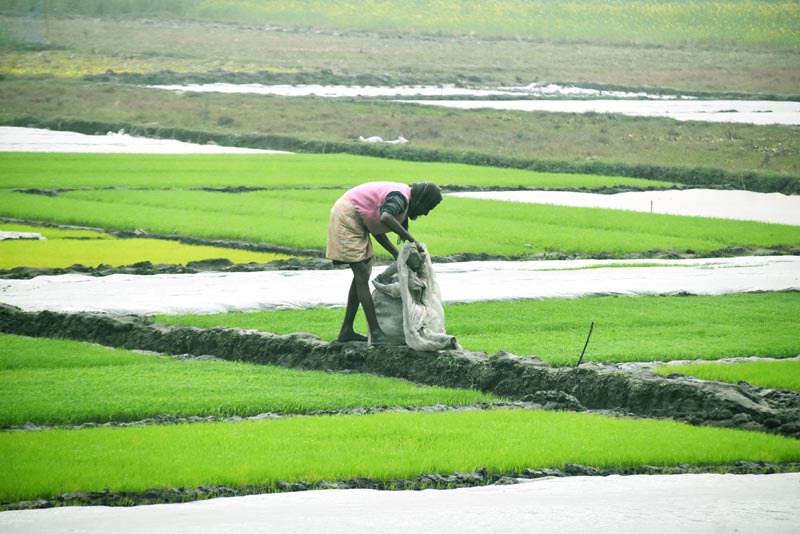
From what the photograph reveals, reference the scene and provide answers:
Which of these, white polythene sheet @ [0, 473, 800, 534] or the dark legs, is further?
the dark legs

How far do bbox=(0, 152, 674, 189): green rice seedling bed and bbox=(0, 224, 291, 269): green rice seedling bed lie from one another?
22.9ft

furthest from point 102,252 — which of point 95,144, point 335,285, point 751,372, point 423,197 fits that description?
point 95,144

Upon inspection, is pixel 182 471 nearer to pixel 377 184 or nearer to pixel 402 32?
pixel 377 184

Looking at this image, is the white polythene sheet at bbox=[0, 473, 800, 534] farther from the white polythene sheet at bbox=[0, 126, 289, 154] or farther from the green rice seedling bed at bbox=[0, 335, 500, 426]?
the white polythene sheet at bbox=[0, 126, 289, 154]

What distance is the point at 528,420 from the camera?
32.9ft

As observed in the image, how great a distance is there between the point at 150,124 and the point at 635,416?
32.3 metres

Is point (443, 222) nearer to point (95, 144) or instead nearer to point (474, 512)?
point (474, 512)

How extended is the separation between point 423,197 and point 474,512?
13.4ft

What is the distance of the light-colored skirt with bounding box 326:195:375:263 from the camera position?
1141 cm

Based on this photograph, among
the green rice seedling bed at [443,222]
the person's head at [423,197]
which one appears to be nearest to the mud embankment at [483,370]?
the person's head at [423,197]

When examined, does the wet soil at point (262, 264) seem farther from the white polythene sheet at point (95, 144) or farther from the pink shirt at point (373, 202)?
the white polythene sheet at point (95, 144)

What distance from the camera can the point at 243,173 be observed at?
30406 millimetres

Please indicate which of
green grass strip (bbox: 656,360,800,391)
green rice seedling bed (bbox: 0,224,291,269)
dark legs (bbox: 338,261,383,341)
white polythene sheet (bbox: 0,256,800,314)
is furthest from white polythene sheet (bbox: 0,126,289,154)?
green grass strip (bbox: 656,360,800,391)

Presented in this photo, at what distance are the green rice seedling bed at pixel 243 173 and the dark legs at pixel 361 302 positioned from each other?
15844 mm
